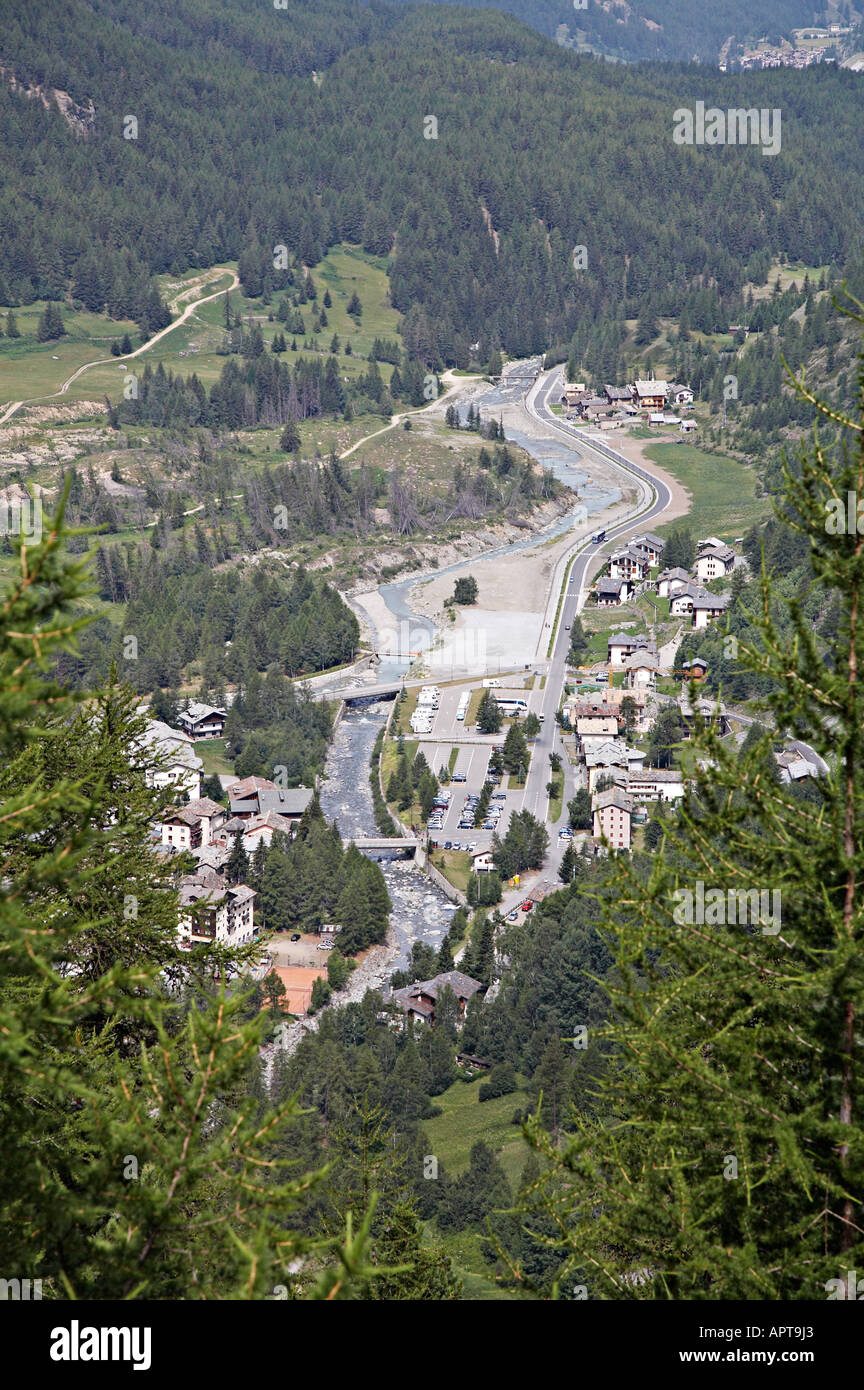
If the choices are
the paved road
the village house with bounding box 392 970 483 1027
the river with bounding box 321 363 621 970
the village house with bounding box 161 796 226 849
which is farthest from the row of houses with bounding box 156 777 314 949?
the paved road

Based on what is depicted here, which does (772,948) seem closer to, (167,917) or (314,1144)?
(167,917)

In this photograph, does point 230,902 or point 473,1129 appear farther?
point 230,902

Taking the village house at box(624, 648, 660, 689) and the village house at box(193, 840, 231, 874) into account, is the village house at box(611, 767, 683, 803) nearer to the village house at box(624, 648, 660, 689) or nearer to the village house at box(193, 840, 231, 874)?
the village house at box(624, 648, 660, 689)

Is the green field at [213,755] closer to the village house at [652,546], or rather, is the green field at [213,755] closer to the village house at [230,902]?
the village house at [230,902]

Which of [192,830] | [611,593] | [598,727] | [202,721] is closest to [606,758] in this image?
[598,727]

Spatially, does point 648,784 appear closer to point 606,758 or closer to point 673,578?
point 606,758
